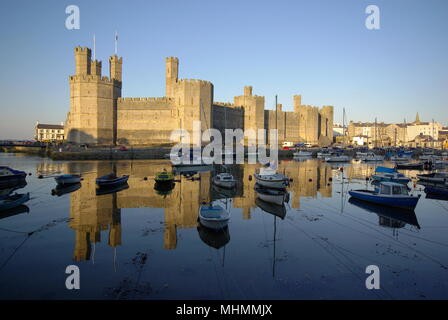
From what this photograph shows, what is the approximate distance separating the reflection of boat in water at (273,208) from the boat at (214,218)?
2.56 m

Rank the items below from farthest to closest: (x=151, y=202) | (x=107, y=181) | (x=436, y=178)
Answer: (x=436, y=178)
(x=107, y=181)
(x=151, y=202)

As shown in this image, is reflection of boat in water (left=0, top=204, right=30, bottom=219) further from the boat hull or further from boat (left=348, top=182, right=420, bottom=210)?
boat (left=348, top=182, right=420, bottom=210)

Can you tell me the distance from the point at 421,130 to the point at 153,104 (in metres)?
93.2

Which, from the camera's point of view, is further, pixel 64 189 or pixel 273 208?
pixel 64 189

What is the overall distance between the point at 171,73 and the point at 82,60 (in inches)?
389

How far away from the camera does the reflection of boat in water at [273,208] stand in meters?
11.0

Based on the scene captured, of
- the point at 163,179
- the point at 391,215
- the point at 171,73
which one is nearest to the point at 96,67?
the point at 171,73

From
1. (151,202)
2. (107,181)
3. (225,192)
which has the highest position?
(107,181)

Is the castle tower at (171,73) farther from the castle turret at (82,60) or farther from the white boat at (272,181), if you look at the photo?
the white boat at (272,181)

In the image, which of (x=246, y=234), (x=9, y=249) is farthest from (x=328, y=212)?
(x=9, y=249)

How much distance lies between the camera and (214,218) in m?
8.61

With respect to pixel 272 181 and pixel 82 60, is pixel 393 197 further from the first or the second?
pixel 82 60
